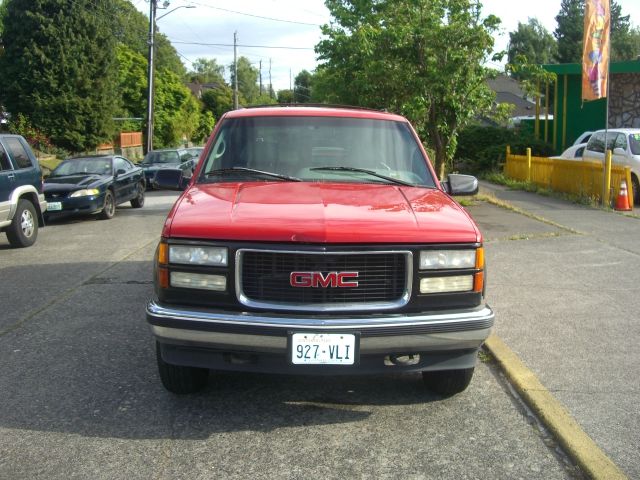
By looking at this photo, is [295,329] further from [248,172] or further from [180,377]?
[248,172]

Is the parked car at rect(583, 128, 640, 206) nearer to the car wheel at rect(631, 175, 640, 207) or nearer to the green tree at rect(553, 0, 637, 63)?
the car wheel at rect(631, 175, 640, 207)

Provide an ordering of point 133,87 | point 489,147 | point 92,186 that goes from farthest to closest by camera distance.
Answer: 1. point 133,87
2. point 489,147
3. point 92,186

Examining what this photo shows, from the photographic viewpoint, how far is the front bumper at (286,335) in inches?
140

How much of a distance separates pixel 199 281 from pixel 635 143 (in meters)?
14.5

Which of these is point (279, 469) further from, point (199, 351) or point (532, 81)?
point (532, 81)

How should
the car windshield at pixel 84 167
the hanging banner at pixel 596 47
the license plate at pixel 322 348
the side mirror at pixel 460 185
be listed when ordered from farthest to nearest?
1. the car windshield at pixel 84 167
2. the hanging banner at pixel 596 47
3. the side mirror at pixel 460 185
4. the license plate at pixel 322 348

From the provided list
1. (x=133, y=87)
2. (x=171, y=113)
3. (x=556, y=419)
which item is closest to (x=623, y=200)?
(x=556, y=419)

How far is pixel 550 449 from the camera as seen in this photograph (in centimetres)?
366

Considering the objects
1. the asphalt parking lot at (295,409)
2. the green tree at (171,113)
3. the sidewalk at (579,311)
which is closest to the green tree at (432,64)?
the sidewalk at (579,311)

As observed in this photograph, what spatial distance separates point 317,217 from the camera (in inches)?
147

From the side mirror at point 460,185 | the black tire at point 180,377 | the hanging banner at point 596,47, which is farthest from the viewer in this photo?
the hanging banner at point 596,47

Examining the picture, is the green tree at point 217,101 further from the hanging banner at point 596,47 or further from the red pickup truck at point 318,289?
the red pickup truck at point 318,289

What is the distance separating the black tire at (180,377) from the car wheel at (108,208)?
10.9 metres

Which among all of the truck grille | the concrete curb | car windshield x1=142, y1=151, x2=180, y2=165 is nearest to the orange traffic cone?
the concrete curb
